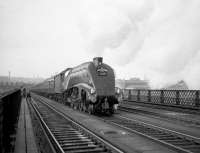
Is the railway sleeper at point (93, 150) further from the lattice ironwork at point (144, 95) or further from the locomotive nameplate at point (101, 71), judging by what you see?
the lattice ironwork at point (144, 95)

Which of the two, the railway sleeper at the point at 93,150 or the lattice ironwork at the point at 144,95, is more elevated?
the lattice ironwork at the point at 144,95

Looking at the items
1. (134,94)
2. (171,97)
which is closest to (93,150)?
(171,97)

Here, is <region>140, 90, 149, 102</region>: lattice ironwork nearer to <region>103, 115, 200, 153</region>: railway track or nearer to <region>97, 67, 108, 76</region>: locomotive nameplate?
<region>97, 67, 108, 76</region>: locomotive nameplate

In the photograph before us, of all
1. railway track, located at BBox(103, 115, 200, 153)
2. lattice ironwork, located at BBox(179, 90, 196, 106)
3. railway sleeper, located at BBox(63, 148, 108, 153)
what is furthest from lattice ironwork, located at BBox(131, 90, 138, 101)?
railway sleeper, located at BBox(63, 148, 108, 153)

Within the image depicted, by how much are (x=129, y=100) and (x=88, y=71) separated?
1235 centimetres

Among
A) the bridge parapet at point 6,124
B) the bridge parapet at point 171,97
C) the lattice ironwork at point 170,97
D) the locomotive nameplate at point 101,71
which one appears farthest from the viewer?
the lattice ironwork at point 170,97

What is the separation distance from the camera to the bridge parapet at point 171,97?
731 inches

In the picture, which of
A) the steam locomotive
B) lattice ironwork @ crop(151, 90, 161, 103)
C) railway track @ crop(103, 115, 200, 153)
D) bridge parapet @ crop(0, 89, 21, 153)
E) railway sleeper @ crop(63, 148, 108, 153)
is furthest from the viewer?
lattice ironwork @ crop(151, 90, 161, 103)

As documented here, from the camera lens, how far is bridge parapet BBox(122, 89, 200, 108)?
18.6m

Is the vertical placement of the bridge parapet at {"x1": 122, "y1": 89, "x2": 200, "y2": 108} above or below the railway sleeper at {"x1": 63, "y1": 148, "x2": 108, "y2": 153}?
above

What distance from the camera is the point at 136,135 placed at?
32.3 ft

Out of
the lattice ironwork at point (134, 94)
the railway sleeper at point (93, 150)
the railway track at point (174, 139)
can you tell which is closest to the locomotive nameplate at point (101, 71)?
the railway track at point (174, 139)

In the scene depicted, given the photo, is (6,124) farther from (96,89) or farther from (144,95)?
(144,95)

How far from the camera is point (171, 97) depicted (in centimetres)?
2095
